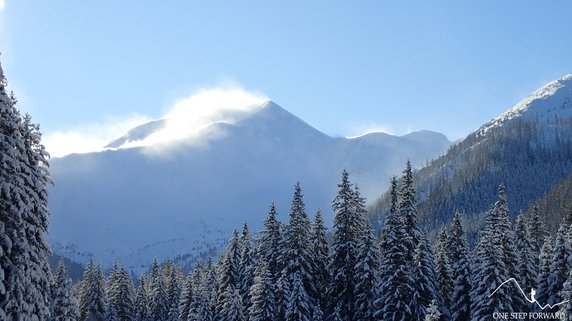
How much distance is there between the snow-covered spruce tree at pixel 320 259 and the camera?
52.2m

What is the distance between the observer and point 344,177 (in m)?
50.2

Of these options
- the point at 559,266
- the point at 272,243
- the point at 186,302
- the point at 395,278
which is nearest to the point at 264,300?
the point at 272,243

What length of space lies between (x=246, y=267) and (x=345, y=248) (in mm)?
13329

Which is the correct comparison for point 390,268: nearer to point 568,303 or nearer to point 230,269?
point 568,303

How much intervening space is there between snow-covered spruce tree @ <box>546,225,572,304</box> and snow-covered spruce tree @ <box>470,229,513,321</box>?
4980 mm

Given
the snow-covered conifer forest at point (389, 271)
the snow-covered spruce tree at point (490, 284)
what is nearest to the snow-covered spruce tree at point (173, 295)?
the snow-covered conifer forest at point (389, 271)

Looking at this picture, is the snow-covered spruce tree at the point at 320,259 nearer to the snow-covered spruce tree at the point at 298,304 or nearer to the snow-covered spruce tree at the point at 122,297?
the snow-covered spruce tree at the point at 298,304

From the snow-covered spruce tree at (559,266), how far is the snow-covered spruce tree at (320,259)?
1922cm

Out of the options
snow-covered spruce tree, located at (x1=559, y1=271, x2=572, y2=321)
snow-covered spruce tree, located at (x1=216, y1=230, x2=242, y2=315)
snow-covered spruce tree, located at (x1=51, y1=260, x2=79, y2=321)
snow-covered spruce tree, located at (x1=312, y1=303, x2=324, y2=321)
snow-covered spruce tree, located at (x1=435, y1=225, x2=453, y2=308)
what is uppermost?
snow-covered spruce tree, located at (x1=216, y1=230, x2=242, y2=315)

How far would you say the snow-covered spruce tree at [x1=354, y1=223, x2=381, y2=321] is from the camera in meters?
47.1

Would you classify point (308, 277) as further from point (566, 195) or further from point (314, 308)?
point (566, 195)

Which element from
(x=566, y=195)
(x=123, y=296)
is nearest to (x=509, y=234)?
(x=123, y=296)

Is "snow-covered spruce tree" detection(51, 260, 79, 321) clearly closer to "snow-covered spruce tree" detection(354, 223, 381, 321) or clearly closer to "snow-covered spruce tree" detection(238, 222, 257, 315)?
"snow-covered spruce tree" detection(238, 222, 257, 315)

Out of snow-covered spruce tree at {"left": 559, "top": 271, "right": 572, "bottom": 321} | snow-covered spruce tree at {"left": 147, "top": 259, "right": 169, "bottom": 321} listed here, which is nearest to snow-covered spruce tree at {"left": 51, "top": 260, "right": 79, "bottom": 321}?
snow-covered spruce tree at {"left": 559, "top": 271, "right": 572, "bottom": 321}
